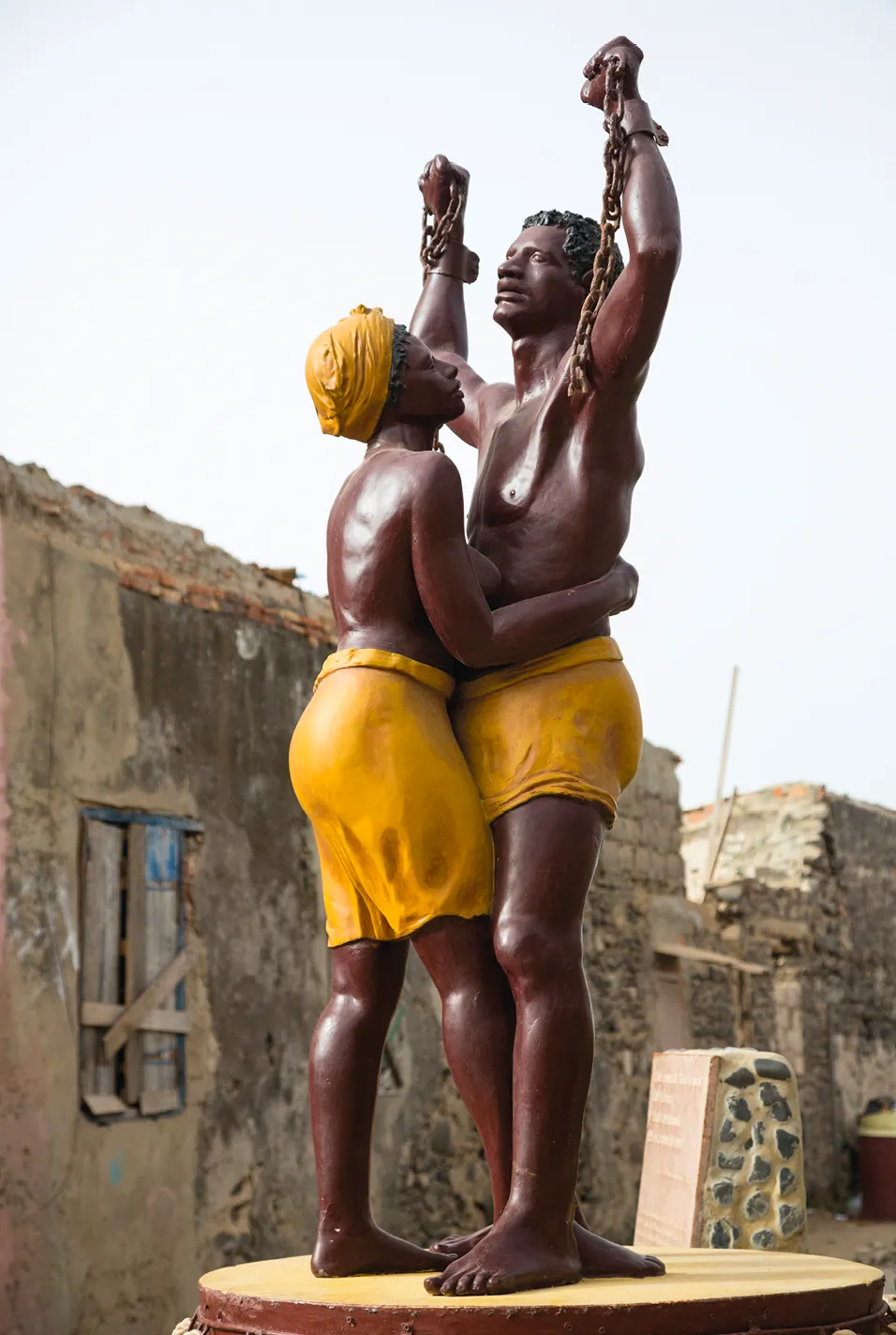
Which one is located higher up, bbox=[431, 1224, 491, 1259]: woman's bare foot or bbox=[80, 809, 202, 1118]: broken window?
bbox=[80, 809, 202, 1118]: broken window

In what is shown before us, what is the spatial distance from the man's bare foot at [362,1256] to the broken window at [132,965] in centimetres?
404

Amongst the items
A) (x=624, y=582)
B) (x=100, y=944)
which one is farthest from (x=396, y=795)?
(x=100, y=944)

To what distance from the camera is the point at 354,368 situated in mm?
2857

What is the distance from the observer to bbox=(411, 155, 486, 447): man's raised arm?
3500 millimetres

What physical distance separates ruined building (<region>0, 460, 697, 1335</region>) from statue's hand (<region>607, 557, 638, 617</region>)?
401 cm

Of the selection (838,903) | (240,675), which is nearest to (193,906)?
(240,675)

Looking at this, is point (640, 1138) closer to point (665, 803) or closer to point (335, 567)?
point (665, 803)

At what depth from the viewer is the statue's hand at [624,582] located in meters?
2.88

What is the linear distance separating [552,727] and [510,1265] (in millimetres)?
914

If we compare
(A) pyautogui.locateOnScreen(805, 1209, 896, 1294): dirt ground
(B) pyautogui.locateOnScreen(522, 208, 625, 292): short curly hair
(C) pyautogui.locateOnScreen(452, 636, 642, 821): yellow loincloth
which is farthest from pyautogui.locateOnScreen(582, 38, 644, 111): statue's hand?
(A) pyautogui.locateOnScreen(805, 1209, 896, 1294): dirt ground

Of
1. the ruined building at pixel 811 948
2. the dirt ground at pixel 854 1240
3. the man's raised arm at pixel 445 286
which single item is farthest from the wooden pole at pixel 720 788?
the man's raised arm at pixel 445 286

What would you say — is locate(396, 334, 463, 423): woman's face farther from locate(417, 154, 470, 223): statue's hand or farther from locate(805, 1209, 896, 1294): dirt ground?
locate(805, 1209, 896, 1294): dirt ground

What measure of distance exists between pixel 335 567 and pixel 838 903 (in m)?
12.4

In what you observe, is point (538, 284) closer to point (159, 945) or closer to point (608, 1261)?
point (608, 1261)
